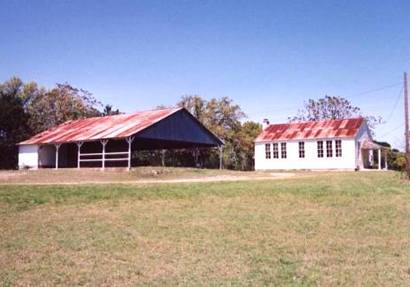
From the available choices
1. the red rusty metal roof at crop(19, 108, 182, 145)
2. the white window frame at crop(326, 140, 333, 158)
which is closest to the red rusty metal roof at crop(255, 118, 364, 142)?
the white window frame at crop(326, 140, 333, 158)

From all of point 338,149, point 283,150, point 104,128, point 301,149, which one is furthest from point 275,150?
point 104,128

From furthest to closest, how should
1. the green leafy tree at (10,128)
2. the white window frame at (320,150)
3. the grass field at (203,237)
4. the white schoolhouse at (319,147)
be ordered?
1. the green leafy tree at (10,128)
2. the white window frame at (320,150)
3. the white schoolhouse at (319,147)
4. the grass field at (203,237)

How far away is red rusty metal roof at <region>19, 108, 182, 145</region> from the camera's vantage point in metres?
35.1

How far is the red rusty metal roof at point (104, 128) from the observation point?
115 feet

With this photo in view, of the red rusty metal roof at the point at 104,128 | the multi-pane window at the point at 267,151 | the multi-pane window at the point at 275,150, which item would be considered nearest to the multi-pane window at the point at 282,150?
the multi-pane window at the point at 275,150

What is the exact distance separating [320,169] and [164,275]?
3506 cm

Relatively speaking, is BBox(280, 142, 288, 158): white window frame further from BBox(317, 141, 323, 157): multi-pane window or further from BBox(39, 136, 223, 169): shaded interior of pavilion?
BBox(39, 136, 223, 169): shaded interior of pavilion

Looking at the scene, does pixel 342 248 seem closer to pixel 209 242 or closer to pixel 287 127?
pixel 209 242

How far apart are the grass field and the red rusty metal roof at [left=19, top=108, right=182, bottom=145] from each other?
16.8m

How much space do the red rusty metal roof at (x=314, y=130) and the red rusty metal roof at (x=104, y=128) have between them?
10523 millimetres

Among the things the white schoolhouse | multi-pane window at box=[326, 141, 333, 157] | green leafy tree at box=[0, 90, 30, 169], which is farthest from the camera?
green leafy tree at box=[0, 90, 30, 169]

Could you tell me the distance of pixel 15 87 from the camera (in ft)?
208

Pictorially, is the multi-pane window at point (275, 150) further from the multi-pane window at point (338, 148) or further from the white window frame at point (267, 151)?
the multi-pane window at point (338, 148)

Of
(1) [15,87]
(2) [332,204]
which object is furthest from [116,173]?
(1) [15,87]
